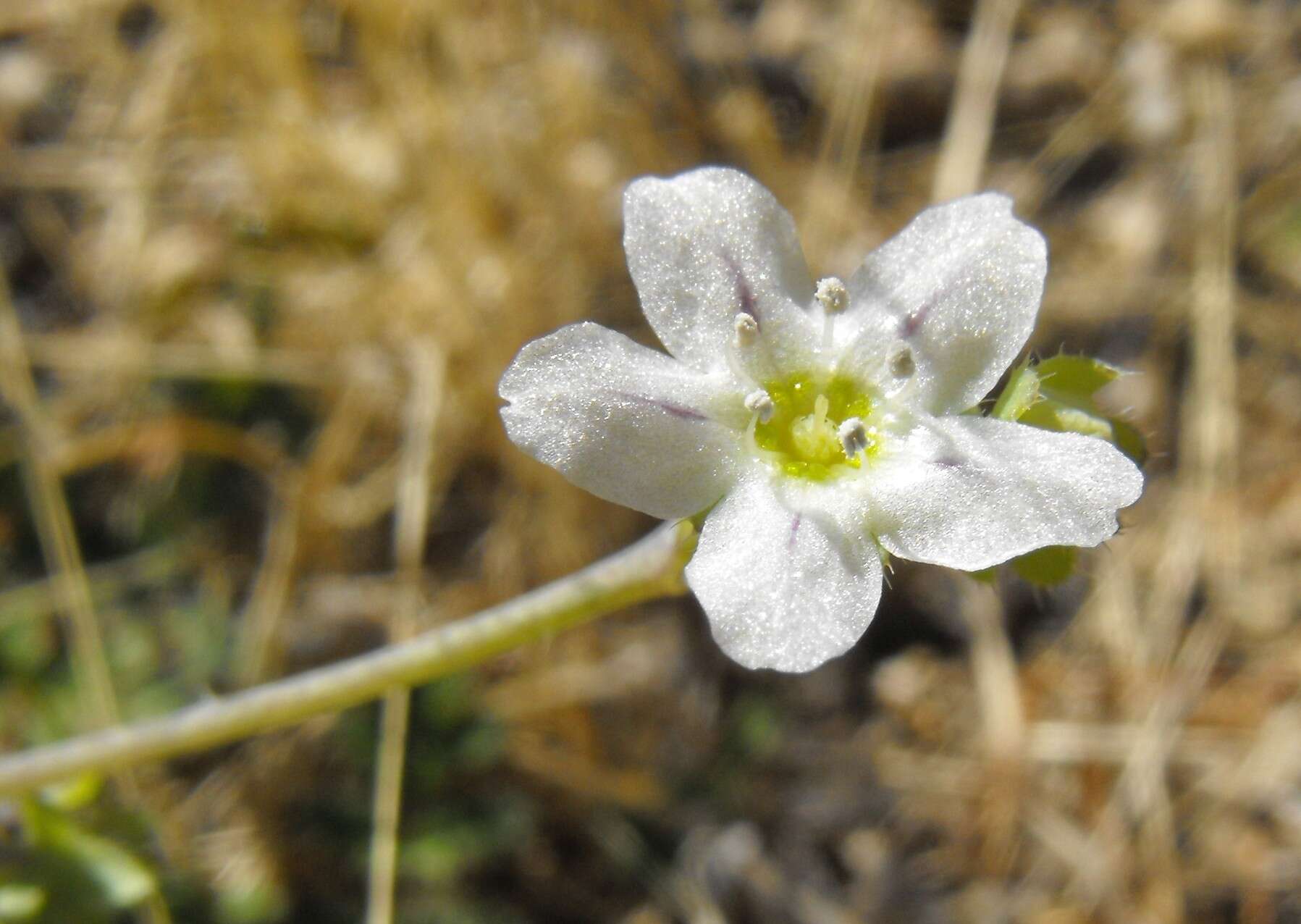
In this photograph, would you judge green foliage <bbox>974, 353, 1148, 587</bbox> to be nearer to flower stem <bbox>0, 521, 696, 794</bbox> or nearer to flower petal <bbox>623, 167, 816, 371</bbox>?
flower petal <bbox>623, 167, 816, 371</bbox>

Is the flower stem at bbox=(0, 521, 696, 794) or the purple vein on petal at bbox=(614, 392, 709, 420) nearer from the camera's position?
the purple vein on petal at bbox=(614, 392, 709, 420)

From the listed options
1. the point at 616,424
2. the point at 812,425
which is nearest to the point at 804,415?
the point at 812,425

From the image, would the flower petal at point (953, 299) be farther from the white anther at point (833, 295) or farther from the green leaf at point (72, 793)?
the green leaf at point (72, 793)

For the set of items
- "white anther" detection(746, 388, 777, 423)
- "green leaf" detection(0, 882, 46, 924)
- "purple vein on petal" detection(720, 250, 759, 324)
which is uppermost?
"purple vein on petal" detection(720, 250, 759, 324)

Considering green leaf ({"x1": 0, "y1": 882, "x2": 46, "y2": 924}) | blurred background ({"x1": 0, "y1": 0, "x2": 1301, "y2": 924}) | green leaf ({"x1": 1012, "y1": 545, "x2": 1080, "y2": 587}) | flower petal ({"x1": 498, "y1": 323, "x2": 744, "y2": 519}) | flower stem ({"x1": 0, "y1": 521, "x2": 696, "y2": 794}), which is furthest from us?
blurred background ({"x1": 0, "y1": 0, "x2": 1301, "y2": 924})

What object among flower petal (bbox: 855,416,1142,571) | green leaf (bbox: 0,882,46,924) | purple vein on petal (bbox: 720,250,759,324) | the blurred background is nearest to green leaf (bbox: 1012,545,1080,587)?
flower petal (bbox: 855,416,1142,571)

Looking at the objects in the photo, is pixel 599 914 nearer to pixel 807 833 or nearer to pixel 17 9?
pixel 807 833
